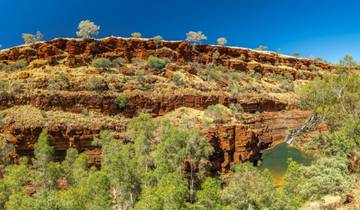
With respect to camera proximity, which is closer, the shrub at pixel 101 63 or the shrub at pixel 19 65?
the shrub at pixel 19 65

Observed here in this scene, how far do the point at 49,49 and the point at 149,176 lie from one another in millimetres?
43309

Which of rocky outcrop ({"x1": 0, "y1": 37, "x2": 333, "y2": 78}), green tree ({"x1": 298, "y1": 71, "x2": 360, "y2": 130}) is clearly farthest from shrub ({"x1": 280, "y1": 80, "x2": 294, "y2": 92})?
green tree ({"x1": 298, "y1": 71, "x2": 360, "y2": 130})

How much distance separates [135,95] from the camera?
62156mm

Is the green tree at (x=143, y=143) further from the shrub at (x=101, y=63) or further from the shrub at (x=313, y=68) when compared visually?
the shrub at (x=313, y=68)

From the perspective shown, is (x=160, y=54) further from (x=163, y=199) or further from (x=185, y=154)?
(x=163, y=199)

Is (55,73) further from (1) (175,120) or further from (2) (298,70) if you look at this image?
(2) (298,70)

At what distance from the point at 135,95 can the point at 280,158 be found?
2718 centimetres

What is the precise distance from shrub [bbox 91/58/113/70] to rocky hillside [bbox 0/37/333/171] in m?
0.29

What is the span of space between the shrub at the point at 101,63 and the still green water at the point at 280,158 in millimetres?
34238

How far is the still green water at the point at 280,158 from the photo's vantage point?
55.4 metres

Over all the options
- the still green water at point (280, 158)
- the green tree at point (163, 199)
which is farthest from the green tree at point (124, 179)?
the still green water at point (280, 158)

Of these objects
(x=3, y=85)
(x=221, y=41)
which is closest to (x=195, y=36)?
(x=221, y=41)

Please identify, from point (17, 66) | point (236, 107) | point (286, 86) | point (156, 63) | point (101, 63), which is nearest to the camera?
point (17, 66)

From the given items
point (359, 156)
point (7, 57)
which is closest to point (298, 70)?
point (359, 156)
